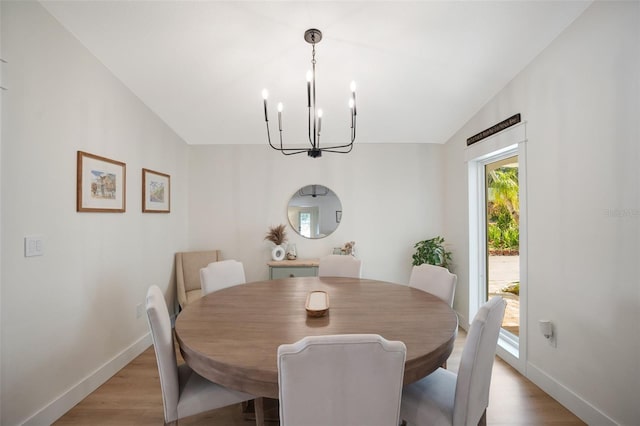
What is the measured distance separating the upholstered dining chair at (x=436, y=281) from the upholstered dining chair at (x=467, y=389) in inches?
28.3

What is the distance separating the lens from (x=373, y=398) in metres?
0.95

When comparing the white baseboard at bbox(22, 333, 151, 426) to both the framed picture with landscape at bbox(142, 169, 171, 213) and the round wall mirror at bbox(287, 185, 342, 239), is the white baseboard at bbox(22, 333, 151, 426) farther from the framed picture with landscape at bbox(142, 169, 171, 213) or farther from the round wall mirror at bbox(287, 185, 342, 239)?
the round wall mirror at bbox(287, 185, 342, 239)

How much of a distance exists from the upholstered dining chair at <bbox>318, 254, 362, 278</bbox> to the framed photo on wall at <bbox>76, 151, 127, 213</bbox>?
188 cm

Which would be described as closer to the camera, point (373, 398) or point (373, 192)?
point (373, 398)

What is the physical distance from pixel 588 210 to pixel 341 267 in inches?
73.3

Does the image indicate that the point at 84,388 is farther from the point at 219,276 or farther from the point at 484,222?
the point at 484,222

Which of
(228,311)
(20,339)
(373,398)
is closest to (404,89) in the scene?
(228,311)

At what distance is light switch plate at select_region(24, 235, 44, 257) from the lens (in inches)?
67.4

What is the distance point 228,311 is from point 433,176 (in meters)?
3.22

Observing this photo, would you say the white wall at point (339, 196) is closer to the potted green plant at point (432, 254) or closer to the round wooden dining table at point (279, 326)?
the potted green plant at point (432, 254)

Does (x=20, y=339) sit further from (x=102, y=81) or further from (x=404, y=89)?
(x=404, y=89)

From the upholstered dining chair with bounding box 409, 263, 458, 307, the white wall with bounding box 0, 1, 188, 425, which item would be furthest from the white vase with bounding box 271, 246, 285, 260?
the upholstered dining chair with bounding box 409, 263, 458, 307

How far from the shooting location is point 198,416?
6.35 ft

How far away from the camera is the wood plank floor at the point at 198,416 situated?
186 cm
